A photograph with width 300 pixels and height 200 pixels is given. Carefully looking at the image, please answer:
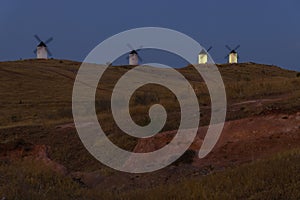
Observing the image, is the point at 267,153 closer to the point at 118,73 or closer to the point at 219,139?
the point at 219,139

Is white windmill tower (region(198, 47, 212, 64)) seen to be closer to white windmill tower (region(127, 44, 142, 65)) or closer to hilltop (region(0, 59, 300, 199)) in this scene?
Result: white windmill tower (region(127, 44, 142, 65))

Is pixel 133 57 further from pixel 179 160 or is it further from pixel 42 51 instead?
pixel 179 160

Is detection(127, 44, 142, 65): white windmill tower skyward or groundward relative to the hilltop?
skyward

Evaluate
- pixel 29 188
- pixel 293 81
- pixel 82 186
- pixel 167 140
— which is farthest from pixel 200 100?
pixel 29 188

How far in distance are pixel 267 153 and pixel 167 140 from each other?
9.46ft

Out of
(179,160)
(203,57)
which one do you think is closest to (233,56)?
(203,57)

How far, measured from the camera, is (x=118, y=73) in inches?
2365

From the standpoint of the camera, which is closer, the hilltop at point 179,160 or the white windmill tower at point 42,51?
the hilltop at point 179,160

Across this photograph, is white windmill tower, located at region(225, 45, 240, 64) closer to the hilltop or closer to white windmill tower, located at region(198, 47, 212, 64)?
white windmill tower, located at region(198, 47, 212, 64)

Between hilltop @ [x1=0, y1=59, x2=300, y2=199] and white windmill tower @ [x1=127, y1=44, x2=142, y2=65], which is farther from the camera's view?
white windmill tower @ [x1=127, y1=44, x2=142, y2=65]

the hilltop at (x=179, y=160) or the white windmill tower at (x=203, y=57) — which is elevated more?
the white windmill tower at (x=203, y=57)

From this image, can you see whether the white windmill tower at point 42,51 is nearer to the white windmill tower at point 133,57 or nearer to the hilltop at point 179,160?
the white windmill tower at point 133,57

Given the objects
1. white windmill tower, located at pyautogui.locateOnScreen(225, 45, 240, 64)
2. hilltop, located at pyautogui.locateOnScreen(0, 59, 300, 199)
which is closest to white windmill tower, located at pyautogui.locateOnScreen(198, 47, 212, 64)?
white windmill tower, located at pyautogui.locateOnScreen(225, 45, 240, 64)

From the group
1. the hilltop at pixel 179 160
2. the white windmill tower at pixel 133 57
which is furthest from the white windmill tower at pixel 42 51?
the hilltop at pixel 179 160
